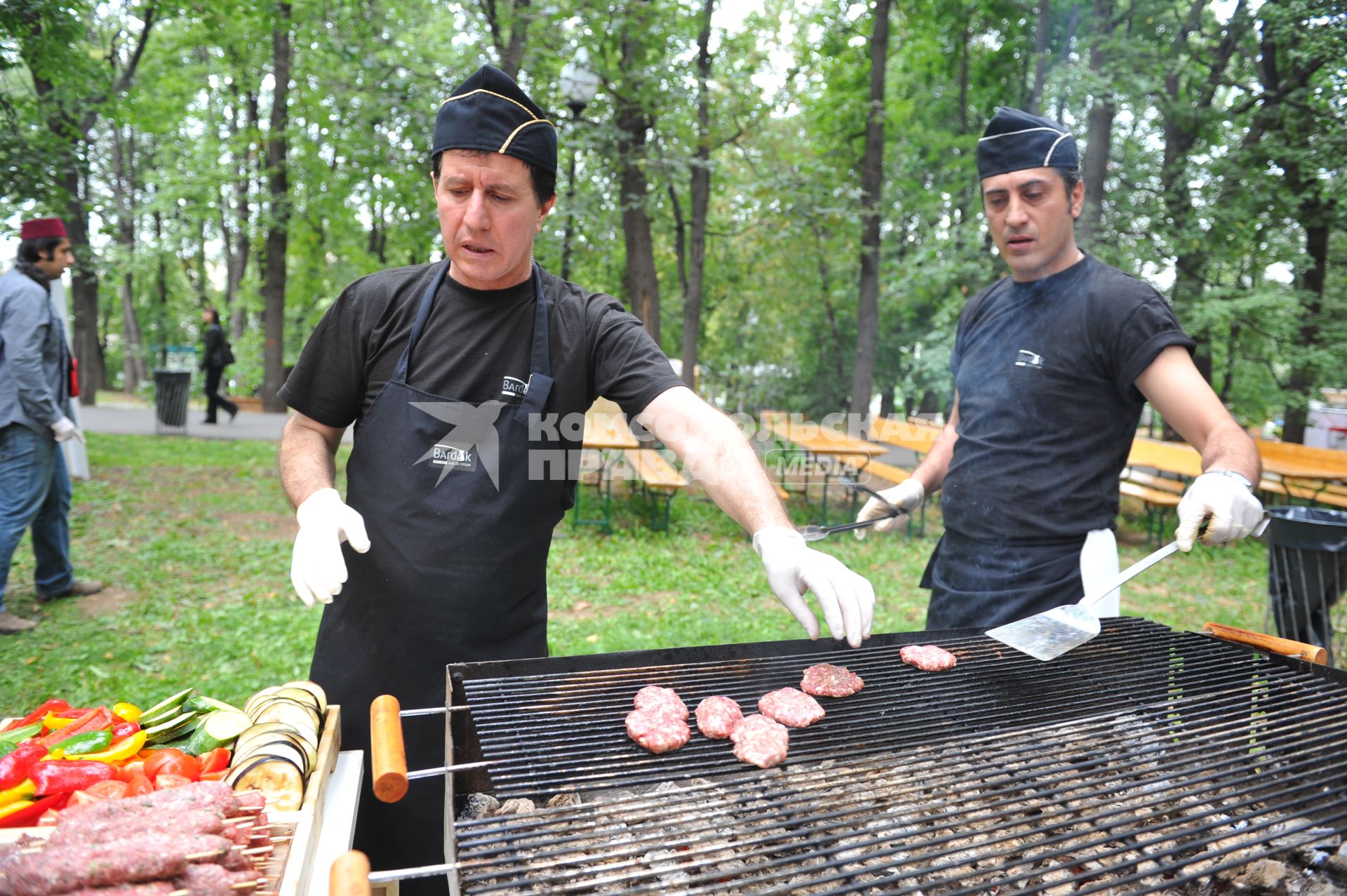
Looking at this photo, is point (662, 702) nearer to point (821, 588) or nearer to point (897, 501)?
point (821, 588)

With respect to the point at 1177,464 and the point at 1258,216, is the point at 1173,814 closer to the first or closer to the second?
the point at 1177,464

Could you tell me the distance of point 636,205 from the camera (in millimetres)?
9203

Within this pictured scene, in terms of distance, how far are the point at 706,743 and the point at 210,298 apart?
1330 inches

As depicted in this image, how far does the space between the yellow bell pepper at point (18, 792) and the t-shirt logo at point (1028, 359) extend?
2918mm

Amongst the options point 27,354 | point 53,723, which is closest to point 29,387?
Result: point 27,354

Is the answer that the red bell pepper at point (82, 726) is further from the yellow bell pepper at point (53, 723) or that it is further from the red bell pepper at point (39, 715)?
the red bell pepper at point (39, 715)

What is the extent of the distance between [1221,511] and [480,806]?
206cm

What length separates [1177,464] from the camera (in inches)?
325

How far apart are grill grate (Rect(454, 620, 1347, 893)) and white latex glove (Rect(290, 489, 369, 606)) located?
1.32 feet

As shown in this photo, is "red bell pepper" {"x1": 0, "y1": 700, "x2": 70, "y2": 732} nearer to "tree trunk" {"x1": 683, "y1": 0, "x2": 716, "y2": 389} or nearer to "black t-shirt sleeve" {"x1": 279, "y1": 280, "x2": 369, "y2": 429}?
"black t-shirt sleeve" {"x1": 279, "y1": 280, "x2": 369, "y2": 429}

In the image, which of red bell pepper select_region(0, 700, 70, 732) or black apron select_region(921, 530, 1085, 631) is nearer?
red bell pepper select_region(0, 700, 70, 732)

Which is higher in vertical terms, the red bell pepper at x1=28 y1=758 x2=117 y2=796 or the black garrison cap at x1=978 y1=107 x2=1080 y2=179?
the black garrison cap at x1=978 y1=107 x2=1080 y2=179

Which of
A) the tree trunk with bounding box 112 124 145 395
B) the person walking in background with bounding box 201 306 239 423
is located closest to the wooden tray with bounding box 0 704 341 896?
the person walking in background with bounding box 201 306 239 423

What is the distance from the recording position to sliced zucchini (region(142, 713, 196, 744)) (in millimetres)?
1920
